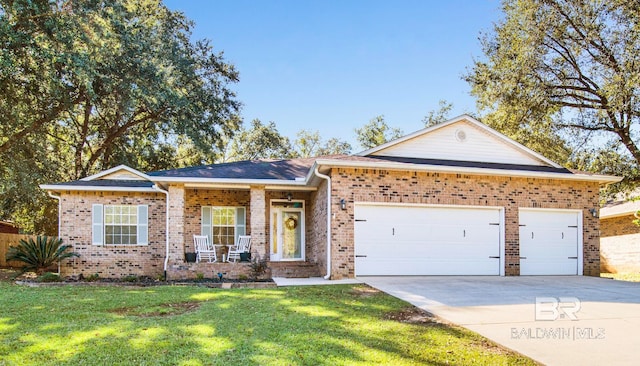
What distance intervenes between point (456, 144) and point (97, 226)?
1139cm

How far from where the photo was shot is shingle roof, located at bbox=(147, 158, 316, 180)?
13884 millimetres

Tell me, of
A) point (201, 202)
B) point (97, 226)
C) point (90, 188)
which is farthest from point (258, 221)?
point (90, 188)

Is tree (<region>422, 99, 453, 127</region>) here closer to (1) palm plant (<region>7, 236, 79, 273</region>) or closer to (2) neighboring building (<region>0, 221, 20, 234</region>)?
(1) palm plant (<region>7, 236, 79, 273</region>)

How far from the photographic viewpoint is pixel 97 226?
47.2 ft

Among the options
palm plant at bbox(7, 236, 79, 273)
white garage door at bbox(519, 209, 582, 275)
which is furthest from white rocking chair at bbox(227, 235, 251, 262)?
white garage door at bbox(519, 209, 582, 275)

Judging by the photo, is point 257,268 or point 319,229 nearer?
point 257,268

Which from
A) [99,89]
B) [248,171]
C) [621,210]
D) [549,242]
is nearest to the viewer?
[549,242]

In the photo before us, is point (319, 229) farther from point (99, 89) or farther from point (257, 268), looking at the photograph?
point (99, 89)

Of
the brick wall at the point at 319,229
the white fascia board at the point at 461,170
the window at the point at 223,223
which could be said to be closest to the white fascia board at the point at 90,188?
the window at the point at 223,223

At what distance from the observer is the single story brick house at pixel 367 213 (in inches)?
472

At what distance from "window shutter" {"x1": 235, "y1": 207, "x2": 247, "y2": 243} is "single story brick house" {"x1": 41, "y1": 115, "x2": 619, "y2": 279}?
3 centimetres

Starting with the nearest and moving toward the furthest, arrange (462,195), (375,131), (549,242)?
(462,195) < (549,242) < (375,131)

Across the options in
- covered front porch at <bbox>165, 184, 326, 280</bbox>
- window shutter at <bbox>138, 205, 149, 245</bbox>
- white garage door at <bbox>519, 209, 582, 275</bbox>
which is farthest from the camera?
window shutter at <bbox>138, 205, 149, 245</bbox>

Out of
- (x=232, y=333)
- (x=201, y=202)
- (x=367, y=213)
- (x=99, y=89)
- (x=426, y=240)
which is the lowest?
(x=232, y=333)
